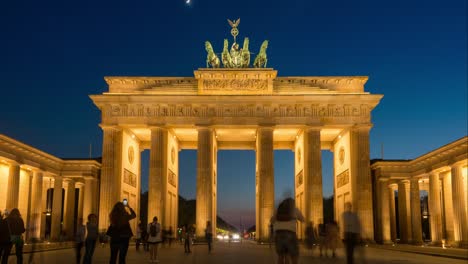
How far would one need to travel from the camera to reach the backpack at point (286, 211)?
40.7 ft

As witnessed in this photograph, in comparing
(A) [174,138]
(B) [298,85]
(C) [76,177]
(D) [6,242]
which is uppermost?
(B) [298,85]

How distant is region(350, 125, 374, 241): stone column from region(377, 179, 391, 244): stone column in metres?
2.10

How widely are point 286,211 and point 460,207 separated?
3363cm

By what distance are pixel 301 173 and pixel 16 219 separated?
1540 inches

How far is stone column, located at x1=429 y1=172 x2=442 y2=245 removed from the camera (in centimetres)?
4725

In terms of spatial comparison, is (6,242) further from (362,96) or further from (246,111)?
(362,96)

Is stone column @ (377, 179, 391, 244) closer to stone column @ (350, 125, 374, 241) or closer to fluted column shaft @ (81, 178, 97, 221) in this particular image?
stone column @ (350, 125, 374, 241)

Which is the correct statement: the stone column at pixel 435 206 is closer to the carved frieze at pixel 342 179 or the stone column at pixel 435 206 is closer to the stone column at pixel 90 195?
the carved frieze at pixel 342 179

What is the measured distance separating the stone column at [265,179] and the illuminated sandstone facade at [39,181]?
1703 cm

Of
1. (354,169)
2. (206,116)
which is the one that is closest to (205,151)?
(206,116)

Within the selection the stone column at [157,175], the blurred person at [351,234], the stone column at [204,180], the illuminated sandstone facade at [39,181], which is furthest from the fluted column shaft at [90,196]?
the blurred person at [351,234]

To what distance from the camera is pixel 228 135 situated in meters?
55.2

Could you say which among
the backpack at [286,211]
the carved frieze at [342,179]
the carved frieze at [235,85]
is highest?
the carved frieze at [235,85]

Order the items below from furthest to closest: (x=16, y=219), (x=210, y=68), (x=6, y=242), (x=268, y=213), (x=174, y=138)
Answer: (x=174, y=138) < (x=210, y=68) < (x=268, y=213) < (x=16, y=219) < (x=6, y=242)
